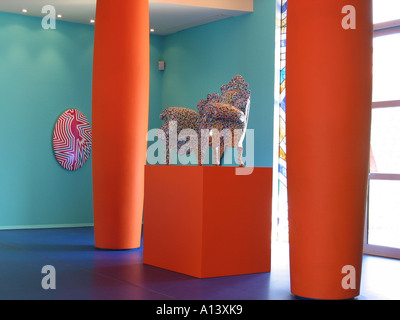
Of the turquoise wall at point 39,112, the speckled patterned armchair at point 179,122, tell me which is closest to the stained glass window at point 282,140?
the speckled patterned armchair at point 179,122

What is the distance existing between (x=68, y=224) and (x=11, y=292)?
4657mm

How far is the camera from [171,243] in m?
5.32

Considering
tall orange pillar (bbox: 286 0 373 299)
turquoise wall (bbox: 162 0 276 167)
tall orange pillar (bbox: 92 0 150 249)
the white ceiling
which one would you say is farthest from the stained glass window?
tall orange pillar (bbox: 286 0 373 299)

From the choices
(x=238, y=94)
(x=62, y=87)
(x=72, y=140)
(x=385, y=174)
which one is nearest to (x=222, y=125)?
(x=238, y=94)

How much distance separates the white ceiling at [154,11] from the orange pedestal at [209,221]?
3162mm

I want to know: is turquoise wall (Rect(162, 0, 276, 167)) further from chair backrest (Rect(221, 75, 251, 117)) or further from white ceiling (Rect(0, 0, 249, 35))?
chair backrest (Rect(221, 75, 251, 117))

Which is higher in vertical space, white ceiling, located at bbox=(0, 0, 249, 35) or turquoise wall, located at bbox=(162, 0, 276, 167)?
white ceiling, located at bbox=(0, 0, 249, 35)

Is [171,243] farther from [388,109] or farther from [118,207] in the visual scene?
[388,109]

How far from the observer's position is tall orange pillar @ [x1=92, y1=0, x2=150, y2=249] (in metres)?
6.38

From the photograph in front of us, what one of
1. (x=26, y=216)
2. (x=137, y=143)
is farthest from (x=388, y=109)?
(x=26, y=216)

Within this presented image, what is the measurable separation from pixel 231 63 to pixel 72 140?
271cm

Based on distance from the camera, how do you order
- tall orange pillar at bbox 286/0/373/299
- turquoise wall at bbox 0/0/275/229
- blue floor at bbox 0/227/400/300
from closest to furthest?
tall orange pillar at bbox 286/0/373/299, blue floor at bbox 0/227/400/300, turquoise wall at bbox 0/0/275/229

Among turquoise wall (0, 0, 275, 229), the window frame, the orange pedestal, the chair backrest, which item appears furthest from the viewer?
turquoise wall (0, 0, 275, 229)

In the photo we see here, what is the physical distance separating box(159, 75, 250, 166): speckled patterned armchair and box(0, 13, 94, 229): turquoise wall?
11.1ft
